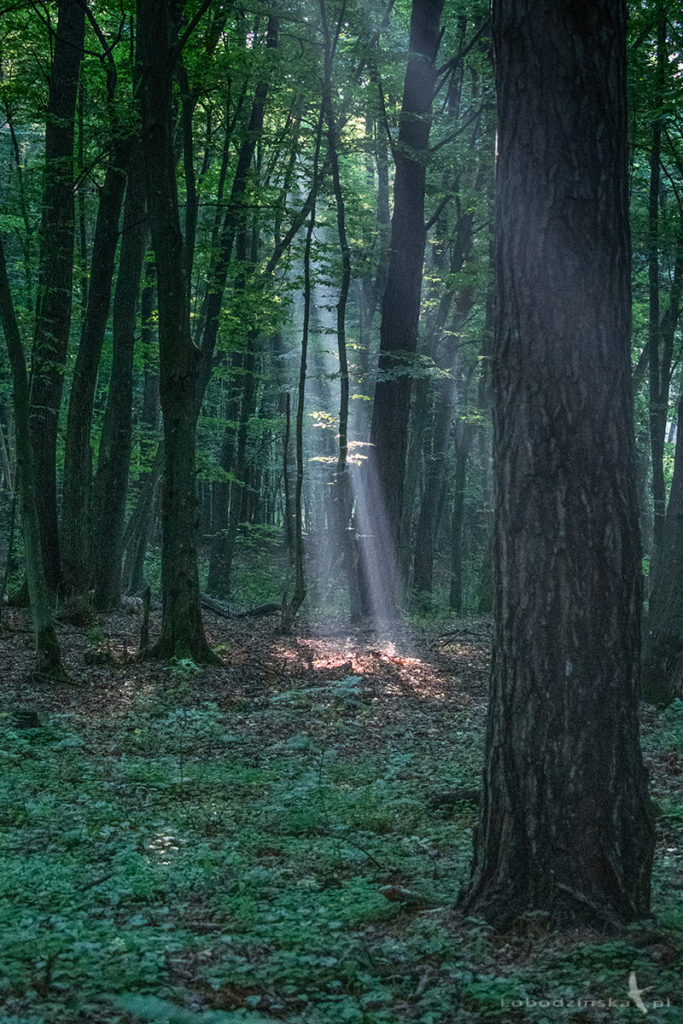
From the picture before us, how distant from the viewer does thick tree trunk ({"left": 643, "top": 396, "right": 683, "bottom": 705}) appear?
9.45m

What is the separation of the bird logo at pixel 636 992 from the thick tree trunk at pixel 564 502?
19.1 inches

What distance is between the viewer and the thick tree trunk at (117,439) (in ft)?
48.5

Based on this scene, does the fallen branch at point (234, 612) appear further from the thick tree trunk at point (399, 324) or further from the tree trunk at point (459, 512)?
the tree trunk at point (459, 512)

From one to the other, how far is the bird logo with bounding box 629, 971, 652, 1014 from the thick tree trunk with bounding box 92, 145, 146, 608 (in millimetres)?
12498

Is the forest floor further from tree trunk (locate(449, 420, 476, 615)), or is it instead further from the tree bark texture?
tree trunk (locate(449, 420, 476, 615))

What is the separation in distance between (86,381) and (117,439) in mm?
1127

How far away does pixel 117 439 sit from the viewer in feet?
48.6

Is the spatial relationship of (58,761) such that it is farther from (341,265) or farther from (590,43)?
(341,265)

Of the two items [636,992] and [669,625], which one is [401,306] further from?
[636,992]

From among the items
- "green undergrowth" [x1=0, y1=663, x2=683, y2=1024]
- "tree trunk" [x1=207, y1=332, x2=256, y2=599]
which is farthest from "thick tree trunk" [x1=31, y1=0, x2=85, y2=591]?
"green undergrowth" [x1=0, y1=663, x2=683, y2=1024]

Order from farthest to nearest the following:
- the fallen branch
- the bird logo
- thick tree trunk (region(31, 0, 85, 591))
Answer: the fallen branch, thick tree trunk (region(31, 0, 85, 591)), the bird logo

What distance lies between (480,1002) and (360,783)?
135 inches

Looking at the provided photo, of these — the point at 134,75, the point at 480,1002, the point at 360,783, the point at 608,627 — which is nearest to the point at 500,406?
the point at 608,627

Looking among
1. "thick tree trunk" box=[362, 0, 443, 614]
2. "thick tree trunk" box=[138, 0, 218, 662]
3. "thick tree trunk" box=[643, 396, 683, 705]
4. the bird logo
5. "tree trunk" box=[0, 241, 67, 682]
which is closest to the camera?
the bird logo
